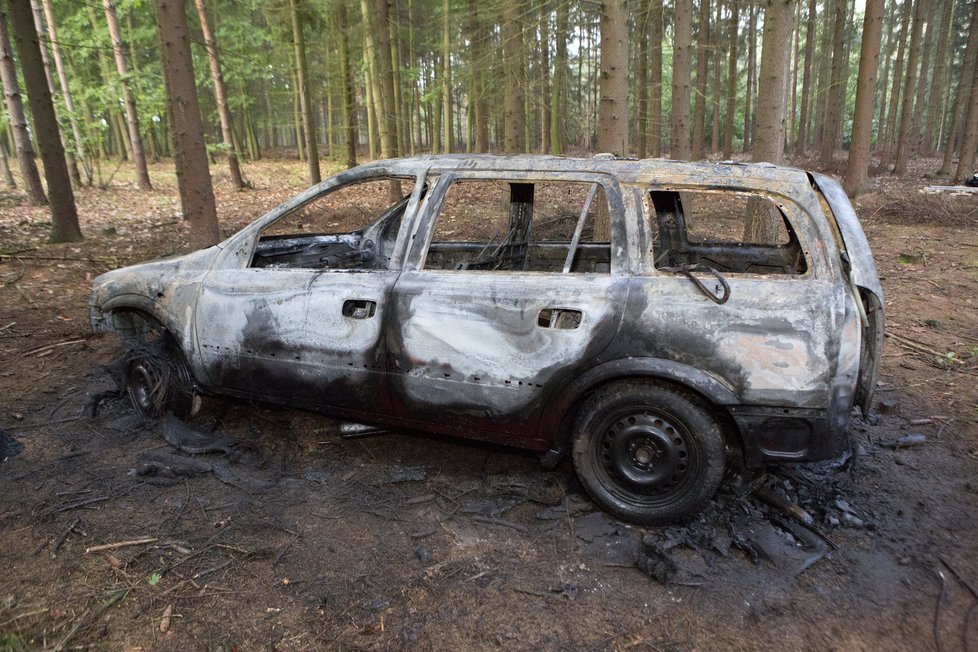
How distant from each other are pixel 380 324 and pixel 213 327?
4.28 feet

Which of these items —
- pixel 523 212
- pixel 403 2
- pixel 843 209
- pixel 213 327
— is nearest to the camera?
pixel 843 209

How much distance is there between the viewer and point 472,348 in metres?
3.15

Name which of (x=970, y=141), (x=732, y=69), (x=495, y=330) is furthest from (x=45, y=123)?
(x=970, y=141)

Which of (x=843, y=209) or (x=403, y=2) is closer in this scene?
(x=843, y=209)

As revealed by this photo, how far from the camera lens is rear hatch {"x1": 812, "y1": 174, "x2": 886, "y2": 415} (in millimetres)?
2889

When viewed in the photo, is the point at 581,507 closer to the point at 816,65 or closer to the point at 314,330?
the point at 314,330

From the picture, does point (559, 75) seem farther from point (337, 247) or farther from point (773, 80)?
point (337, 247)

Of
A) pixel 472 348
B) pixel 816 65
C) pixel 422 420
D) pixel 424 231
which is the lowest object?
pixel 422 420

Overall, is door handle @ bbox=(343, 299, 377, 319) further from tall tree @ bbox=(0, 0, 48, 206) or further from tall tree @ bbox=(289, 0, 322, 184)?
tall tree @ bbox=(289, 0, 322, 184)

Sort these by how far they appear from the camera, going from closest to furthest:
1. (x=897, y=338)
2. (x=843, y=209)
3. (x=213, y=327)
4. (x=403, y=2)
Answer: (x=843, y=209)
(x=213, y=327)
(x=897, y=338)
(x=403, y=2)

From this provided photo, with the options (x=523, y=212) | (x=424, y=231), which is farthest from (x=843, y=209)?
(x=424, y=231)

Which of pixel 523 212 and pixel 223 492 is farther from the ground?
pixel 523 212

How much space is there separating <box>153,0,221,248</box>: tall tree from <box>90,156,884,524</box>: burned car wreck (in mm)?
3864

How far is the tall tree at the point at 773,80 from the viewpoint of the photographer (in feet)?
24.4
